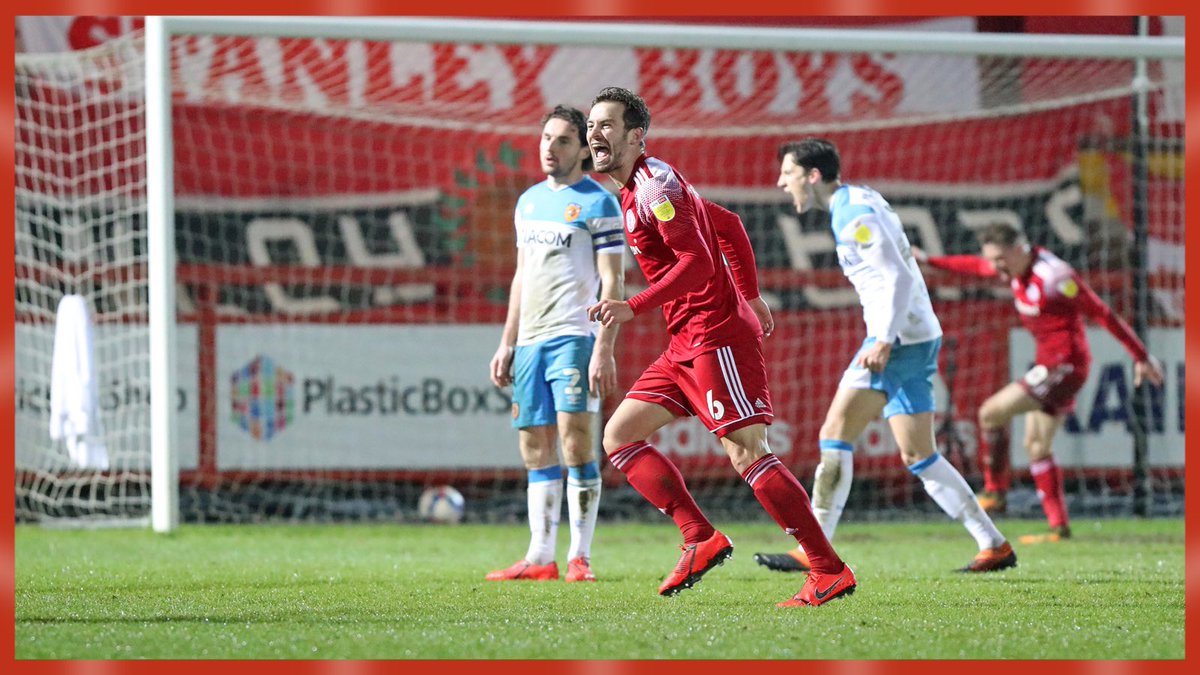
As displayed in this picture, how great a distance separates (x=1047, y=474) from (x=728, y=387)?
14.2 feet

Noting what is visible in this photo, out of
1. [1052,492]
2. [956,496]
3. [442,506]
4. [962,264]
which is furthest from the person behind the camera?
[442,506]

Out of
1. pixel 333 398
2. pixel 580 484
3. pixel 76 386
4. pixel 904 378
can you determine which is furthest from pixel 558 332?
pixel 333 398

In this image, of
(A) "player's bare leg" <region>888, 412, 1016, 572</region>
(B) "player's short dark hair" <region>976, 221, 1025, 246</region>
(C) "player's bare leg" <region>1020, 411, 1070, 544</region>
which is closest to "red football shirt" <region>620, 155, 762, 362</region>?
(A) "player's bare leg" <region>888, 412, 1016, 572</region>

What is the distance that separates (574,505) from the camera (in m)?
6.22

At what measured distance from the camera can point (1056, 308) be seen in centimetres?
870

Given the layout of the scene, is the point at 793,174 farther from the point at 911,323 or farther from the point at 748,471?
the point at 748,471

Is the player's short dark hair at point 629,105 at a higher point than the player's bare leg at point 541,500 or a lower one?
higher

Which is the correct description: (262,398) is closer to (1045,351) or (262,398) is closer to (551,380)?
(551,380)

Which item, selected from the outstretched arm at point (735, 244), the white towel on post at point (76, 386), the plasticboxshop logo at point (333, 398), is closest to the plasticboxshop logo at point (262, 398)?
the plasticboxshop logo at point (333, 398)

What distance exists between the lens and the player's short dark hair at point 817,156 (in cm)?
625

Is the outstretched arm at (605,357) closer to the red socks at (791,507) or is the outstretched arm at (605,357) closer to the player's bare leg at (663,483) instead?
the player's bare leg at (663,483)

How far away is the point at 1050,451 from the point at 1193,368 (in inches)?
135

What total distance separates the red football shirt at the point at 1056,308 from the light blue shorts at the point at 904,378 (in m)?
2.11

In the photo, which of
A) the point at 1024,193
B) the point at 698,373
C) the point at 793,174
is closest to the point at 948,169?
the point at 1024,193
